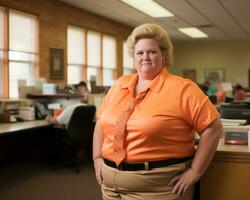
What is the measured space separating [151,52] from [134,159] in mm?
494

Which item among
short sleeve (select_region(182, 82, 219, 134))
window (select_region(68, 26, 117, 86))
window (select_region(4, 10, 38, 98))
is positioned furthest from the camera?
window (select_region(68, 26, 117, 86))

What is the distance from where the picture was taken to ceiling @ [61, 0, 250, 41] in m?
7.74

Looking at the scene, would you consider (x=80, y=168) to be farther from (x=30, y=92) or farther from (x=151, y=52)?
(x=151, y=52)

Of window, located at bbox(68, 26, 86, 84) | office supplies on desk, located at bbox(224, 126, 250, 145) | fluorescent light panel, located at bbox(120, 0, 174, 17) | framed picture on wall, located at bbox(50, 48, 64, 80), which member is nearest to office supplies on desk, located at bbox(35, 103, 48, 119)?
framed picture on wall, located at bbox(50, 48, 64, 80)

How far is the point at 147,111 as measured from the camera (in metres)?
1.74

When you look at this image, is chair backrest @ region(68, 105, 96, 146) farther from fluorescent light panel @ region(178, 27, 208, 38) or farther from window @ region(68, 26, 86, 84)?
fluorescent light panel @ region(178, 27, 208, 38)

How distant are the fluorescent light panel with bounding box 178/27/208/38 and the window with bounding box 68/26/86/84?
3682 millimetres

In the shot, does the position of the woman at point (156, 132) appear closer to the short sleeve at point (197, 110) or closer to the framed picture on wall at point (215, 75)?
the short sleeve at point (197, 110)

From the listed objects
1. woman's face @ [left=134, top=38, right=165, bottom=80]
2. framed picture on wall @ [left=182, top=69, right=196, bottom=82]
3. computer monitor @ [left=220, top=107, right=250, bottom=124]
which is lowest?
computer monitor @ [left=220, top=107, right=250, bottom=124]

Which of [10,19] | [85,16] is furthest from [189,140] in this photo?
[85,16]

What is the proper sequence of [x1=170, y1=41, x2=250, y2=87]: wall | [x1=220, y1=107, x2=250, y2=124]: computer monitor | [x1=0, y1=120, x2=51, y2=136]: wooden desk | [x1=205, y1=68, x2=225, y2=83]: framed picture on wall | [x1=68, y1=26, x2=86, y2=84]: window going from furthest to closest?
[x1=205, y1=68, x2=225, y2=83]: framed picture on wall, [x1=170, y1=41, x2=250, y2=87]: wall, [x1=68, y1=26, x2=86, y2=84]: window, [x1=0, y1=120, x2=51, y2=136]: wooden desk, [x1=220, y1=107, x2=250, y2=124]: computer monitor

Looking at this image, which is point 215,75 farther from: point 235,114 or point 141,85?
point 141,85

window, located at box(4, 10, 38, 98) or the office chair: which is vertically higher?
window, located at box(4, 10, 38, 98)

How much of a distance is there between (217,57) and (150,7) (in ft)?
22.3
